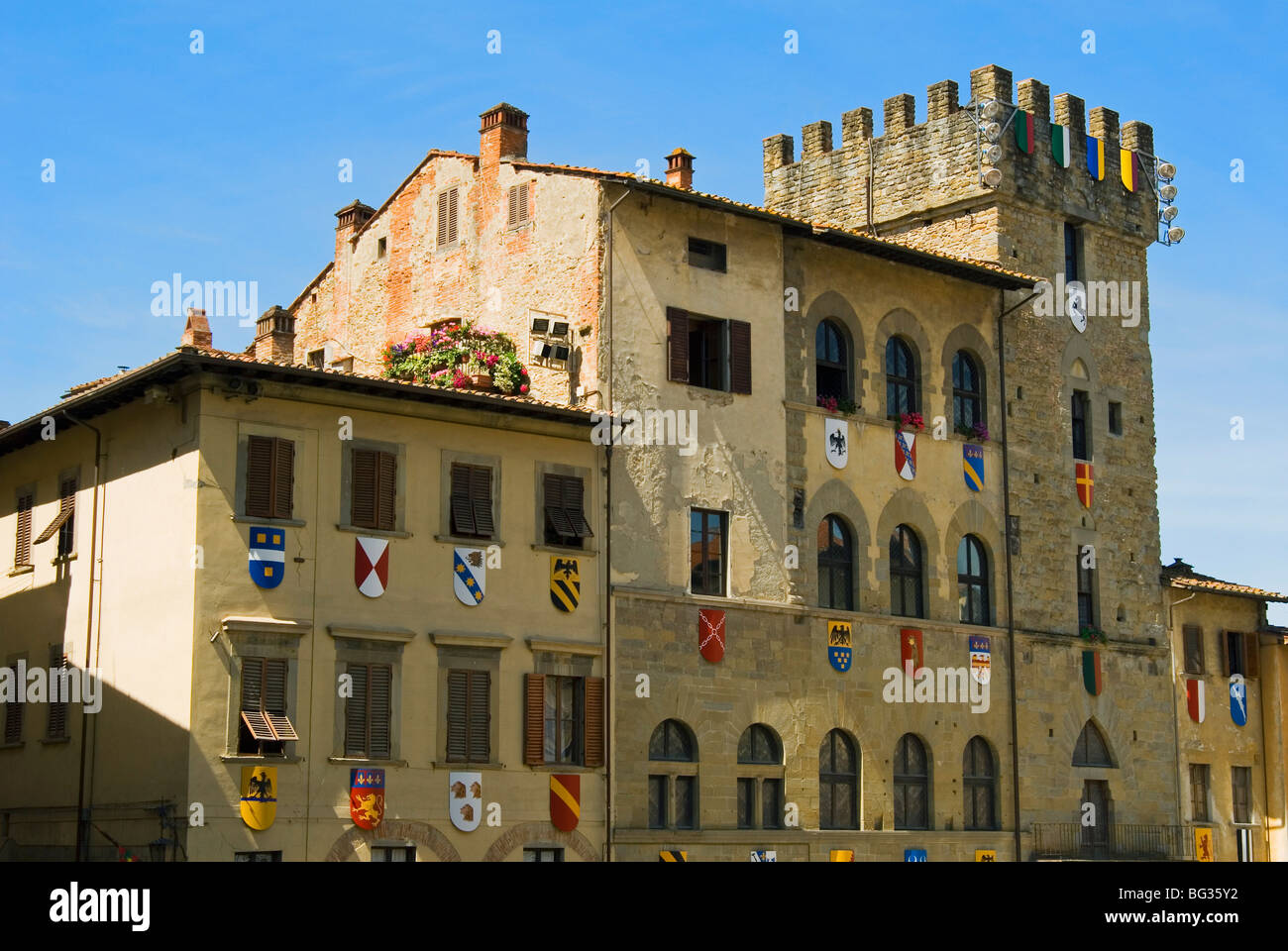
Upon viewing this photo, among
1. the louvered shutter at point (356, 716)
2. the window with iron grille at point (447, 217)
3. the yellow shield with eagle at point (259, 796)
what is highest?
the window with iron grille at point (447, 217)

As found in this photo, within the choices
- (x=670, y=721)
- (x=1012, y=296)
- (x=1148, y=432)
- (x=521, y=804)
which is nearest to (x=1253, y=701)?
(x=1148, y=432)

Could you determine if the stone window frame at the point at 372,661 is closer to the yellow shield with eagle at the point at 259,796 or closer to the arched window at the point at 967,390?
the yellow shield with eagle at the point at 259,796

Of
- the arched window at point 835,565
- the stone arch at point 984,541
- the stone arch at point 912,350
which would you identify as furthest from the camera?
the stone arch at point 984,541

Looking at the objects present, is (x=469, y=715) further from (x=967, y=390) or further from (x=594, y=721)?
(x=967, y=390)

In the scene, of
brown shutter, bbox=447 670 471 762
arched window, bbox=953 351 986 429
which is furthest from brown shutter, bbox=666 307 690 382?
arched window, bbox=953 351 986 429

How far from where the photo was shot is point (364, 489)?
26172 millimetres

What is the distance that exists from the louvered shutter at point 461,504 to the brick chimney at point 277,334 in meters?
11.1

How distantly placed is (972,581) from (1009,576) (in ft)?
2.90

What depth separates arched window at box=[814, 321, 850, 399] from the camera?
32.6 m

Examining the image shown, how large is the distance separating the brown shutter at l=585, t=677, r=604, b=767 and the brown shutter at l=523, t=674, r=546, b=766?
75 centimetres

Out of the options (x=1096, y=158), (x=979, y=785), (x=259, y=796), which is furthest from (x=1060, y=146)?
(x=259, y=796)

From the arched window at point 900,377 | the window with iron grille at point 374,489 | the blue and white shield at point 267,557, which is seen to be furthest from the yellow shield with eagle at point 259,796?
the arched window at point 900,377

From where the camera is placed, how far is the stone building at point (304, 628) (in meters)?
24.6
